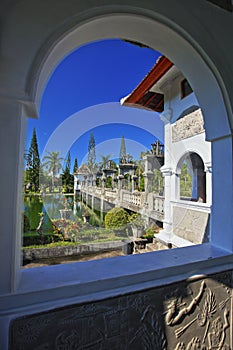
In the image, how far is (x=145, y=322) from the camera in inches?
28.7

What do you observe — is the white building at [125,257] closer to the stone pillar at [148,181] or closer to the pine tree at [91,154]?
the stone pillar at [148,181]

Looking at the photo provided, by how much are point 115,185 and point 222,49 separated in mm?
5808

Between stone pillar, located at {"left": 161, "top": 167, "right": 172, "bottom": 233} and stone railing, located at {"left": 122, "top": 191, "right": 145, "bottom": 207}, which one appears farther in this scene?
stone railing, located at {"left": 122, "top": 191, "right": 145, "bottom": 207}

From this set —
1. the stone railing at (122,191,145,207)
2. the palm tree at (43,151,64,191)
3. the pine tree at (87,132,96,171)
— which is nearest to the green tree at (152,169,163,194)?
the stone railing at (122,191,145,207)

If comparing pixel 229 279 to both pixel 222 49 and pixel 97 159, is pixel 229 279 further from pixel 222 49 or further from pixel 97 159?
pixel 97 159

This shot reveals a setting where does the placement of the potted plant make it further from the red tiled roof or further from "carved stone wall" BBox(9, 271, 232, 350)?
"carved stone wall" BBox(9, 271, 232, 350)

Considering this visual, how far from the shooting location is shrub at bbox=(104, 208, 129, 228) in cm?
587

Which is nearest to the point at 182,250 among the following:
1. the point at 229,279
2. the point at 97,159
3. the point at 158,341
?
the point at 229,279

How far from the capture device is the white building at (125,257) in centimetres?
59

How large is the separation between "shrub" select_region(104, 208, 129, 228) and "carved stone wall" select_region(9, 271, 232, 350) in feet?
16.6

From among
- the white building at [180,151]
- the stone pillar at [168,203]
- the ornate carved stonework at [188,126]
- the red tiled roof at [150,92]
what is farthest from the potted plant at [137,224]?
the red tiled roof at [150,92]

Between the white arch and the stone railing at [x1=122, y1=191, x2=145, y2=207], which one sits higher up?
the white arch

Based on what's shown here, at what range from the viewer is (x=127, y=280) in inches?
28.2

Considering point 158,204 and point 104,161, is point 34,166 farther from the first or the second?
point 158,204
